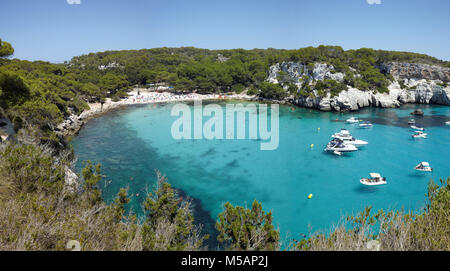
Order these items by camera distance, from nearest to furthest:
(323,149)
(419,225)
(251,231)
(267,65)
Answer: (419,225), (251,231), (323,149), (267,65)

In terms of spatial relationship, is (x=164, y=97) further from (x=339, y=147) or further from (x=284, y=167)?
(x=339, y=147)

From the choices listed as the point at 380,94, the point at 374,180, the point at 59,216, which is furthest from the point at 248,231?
the point at 380,94

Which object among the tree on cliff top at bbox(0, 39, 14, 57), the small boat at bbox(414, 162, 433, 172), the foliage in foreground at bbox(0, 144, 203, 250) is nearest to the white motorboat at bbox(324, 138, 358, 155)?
the small boat at bbox(414, 162, 433, 172)

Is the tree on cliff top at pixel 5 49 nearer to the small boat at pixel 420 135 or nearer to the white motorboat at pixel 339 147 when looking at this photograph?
the white motorboat at pixel 339 147

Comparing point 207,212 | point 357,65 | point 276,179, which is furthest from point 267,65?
point 207,212

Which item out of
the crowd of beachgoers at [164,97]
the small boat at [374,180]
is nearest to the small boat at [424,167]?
the small boat at [374,180]

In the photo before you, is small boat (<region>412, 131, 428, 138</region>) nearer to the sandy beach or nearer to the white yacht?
the white yacht

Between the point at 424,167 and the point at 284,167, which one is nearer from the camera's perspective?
the point at 424,167
